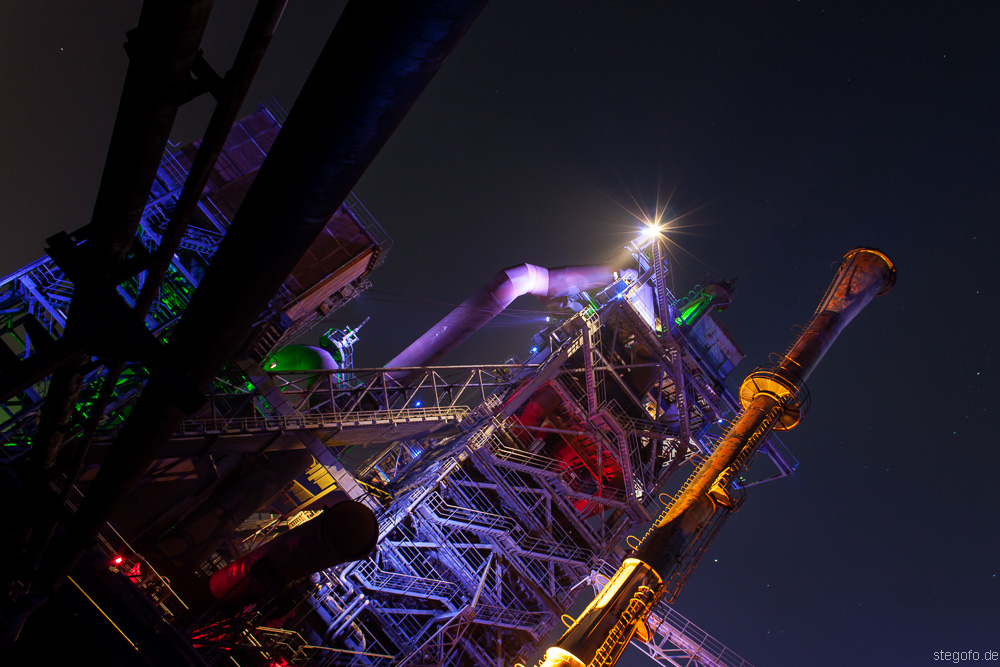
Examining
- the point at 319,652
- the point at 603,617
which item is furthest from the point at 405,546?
the point at 603,617

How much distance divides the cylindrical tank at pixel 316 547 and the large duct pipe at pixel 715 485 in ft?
13.4

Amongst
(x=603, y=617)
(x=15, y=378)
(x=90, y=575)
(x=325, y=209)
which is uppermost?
(x=603, y=617)

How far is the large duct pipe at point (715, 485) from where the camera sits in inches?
312

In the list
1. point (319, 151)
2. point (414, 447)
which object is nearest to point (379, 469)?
point (414, 447)

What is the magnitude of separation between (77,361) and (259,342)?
9.99 meters

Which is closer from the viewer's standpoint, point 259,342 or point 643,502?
point 259,342

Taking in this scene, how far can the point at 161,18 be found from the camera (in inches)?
115

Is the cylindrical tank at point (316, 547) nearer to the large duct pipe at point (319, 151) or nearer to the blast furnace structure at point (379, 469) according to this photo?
the blast furnace structure at point (379, 469)

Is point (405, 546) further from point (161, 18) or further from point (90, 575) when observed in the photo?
point (161, 18)

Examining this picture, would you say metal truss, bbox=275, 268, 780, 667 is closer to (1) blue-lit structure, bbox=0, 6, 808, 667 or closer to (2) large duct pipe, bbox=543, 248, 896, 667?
(1) blue-lit structure, bbox=0, 6, 808, 667

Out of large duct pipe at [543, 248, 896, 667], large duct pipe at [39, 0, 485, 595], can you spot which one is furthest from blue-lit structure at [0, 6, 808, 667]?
large duct pipe at [543, 248, 896, 667]

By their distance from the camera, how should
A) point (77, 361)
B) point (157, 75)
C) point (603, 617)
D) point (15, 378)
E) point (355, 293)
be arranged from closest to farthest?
point (157, 75), point (15, 378), point (77, 361), point (603, 617), point (355, 293)

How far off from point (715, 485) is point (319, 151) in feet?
32.6

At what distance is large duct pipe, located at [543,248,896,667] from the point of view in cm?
793
